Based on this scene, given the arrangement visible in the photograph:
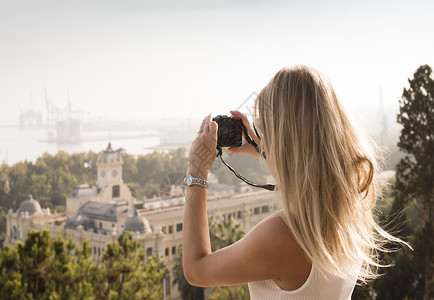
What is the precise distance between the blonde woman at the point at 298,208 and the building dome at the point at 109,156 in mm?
16415

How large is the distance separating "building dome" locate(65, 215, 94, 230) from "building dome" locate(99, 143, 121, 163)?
3.34 meters

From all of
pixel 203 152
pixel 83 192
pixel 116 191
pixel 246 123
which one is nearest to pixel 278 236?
pixel 203 152

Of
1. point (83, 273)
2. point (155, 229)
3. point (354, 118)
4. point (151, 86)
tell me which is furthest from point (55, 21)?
point (354, 118)

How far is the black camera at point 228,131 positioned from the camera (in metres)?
0.66

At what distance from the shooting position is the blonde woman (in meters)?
0.52

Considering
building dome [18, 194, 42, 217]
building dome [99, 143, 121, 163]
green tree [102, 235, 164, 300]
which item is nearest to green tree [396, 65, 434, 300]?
green tree [102, 235, 164, 300]

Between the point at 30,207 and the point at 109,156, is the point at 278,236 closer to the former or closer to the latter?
the point at 30,207

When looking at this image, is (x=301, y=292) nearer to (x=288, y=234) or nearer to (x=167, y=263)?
(x=288, y=234)

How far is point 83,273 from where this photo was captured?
12.8ft

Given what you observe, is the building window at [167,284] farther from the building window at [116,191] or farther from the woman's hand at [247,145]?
the woman's hand at [247,145]

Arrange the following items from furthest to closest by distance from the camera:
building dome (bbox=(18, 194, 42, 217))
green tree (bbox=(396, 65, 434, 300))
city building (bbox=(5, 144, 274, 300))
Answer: building dome (bbox=(18, 194, 42, 217))
city building (bbox=(5, 144, 274, 300))
green tree (bbox=(396, 65, 434, 300))

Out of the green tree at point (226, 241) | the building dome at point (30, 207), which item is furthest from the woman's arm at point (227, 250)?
the building dome at point (30, 207)

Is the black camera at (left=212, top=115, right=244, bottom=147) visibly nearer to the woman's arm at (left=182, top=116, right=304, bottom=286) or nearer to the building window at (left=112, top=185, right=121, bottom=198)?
the woman's arm at (left=182, top=116, right=304, bottom=286)

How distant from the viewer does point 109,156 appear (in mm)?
16609
